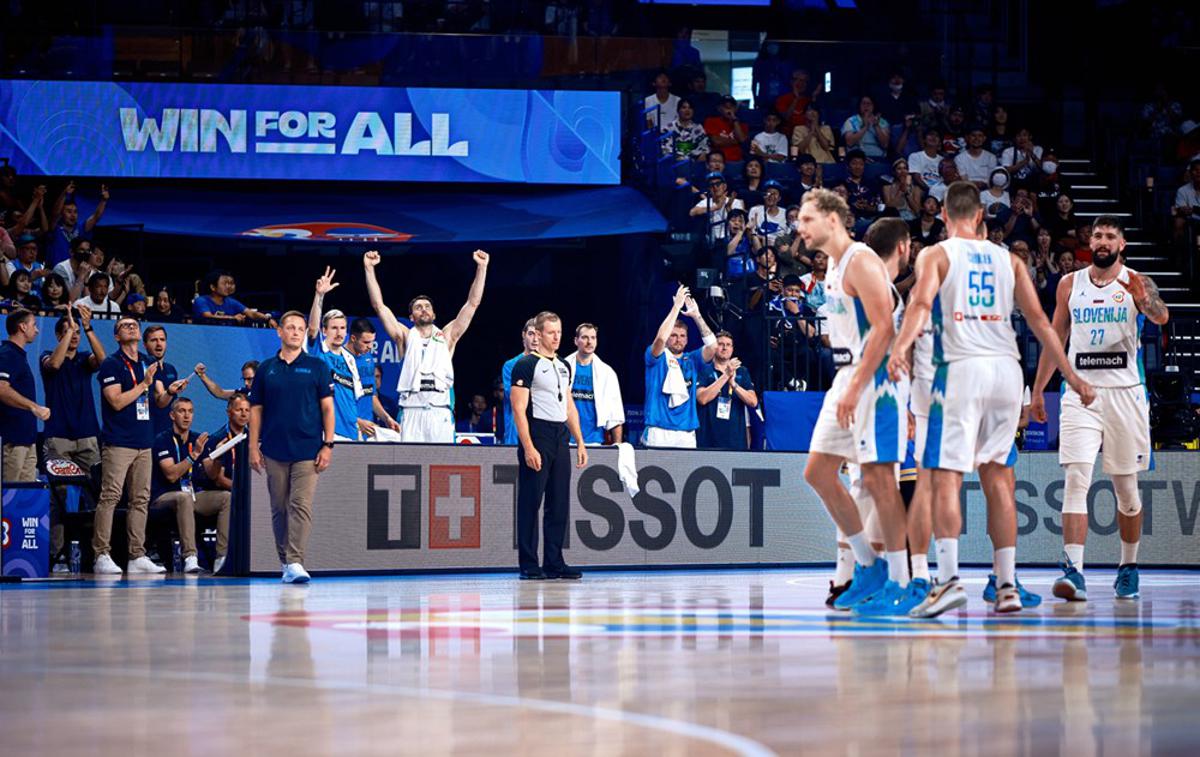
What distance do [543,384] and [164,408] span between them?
15.6ft

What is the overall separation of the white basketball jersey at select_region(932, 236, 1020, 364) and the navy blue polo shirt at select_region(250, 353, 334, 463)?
5831 millimetres

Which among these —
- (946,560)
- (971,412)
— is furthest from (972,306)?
(946,560)

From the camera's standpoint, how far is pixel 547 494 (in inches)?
527

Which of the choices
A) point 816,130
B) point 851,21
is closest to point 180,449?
point 816,130

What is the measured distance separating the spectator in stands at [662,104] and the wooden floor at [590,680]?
14960 millimetres

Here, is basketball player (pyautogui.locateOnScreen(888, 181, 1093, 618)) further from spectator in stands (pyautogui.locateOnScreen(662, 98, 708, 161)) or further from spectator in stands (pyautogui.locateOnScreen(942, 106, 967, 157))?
spectator in stands (pyautogui.locateOnScreen(942, 106, 967, 157))

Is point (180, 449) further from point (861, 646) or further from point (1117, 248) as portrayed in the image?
point (861, 646)

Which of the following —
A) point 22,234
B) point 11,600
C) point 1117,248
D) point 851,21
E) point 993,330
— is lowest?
point 11,600

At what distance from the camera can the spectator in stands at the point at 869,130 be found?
2420 centimetres

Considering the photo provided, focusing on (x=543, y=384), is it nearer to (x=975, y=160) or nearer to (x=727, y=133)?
(x=727, y=133)

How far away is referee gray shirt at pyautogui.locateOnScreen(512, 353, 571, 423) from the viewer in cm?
1310

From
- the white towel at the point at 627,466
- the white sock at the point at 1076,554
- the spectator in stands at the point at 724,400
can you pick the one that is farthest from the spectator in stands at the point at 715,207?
the white sock at the point at 1076,554

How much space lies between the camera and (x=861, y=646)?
662cm

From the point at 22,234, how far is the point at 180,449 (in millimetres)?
5068
